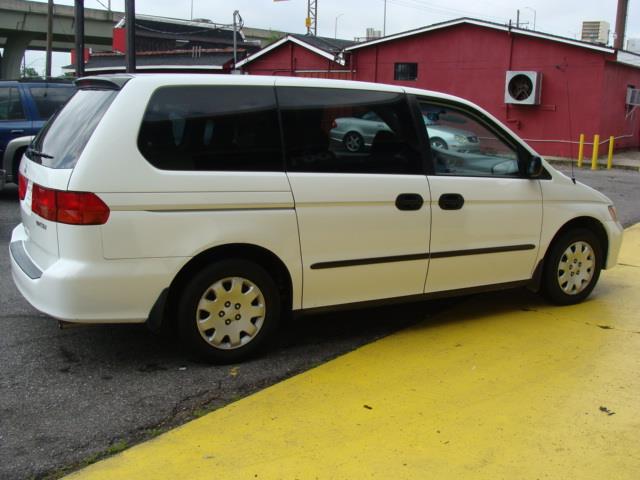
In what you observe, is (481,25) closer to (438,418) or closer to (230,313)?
(230,313)

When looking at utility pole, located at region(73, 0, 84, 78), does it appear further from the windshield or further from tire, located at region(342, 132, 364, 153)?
Result: tire, located at region(342, 132, 364, 153)

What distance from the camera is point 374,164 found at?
4383mm

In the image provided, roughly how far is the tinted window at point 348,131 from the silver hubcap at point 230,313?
805 millimetres

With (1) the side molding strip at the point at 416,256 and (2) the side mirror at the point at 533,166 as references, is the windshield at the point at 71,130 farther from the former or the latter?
(2) the side mirror at the point at 533,166

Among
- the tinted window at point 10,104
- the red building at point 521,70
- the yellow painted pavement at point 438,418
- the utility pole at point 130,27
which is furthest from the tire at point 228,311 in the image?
the red building at point 521,70

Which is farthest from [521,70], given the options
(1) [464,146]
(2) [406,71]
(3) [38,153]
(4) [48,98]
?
(3) [38,153]

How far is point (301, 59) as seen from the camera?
2792cm

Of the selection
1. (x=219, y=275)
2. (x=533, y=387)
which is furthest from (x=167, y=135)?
(x=533, y=387)

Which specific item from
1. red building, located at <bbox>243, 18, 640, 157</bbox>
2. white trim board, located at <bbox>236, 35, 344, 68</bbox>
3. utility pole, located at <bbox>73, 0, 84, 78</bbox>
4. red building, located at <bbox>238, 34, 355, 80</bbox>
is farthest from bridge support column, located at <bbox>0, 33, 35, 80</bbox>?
utility pole, located at <bbox>73, 0, 84, 78</bbox>

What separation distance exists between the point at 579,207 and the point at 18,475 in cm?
431

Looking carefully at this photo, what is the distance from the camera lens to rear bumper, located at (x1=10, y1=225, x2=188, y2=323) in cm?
359

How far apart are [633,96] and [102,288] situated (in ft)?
75.9

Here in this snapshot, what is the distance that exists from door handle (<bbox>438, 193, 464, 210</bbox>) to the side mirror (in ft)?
2.30

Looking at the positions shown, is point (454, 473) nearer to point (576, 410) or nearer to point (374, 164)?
point (576, 410)
